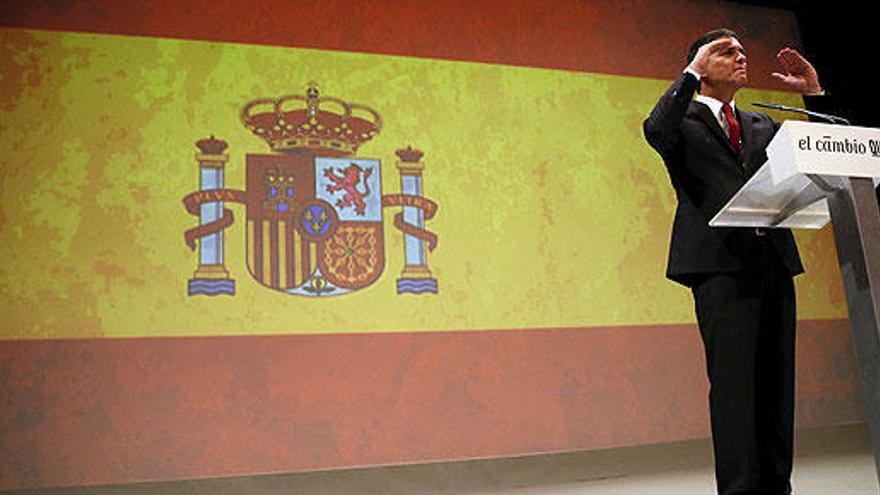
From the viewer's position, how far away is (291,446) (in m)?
3.51

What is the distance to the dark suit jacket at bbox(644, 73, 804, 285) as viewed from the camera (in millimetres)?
1754

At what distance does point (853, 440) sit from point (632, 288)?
146cm

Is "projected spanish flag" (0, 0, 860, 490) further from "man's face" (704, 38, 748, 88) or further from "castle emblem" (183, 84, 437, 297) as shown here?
"man's face" (704, 38, 748, 88)

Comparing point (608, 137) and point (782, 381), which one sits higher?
point (608, 137)

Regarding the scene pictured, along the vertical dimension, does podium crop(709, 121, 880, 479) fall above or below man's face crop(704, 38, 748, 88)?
below

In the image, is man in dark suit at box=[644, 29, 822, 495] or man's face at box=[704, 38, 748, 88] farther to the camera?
man's face at box=[704, 38, 748, 88]

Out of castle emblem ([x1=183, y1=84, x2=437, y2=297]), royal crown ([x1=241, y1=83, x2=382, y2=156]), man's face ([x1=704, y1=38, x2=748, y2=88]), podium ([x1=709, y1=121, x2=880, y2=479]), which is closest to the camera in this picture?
podium ([x1=709, y1=121, x2=880, y2=479])

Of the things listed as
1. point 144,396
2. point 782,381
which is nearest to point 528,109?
point 144,396

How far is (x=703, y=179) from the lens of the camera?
6.03ft

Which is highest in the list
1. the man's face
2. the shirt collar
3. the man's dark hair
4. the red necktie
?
the man's dark hair

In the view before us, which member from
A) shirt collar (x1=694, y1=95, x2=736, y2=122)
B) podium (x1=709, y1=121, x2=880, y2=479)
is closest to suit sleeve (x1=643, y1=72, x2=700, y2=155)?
shirt collar (x1=694, y1=95, x2=736, y2=122)

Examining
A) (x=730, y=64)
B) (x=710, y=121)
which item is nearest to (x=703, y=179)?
(x=710, y=121)

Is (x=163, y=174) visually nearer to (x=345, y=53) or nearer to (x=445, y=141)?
(x=345, y=53)

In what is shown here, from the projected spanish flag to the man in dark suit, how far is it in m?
2.09
